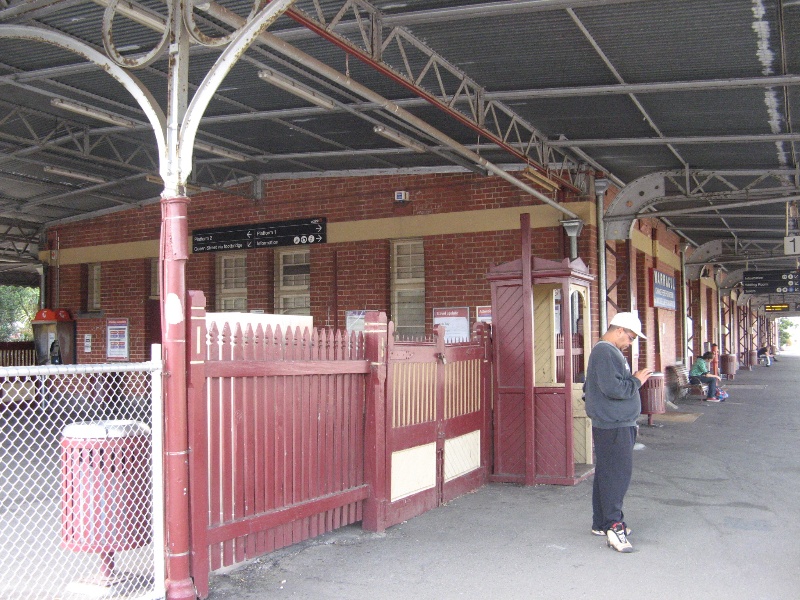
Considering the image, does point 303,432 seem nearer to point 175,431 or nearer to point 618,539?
point 175,431

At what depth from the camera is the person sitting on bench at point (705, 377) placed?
19922mm

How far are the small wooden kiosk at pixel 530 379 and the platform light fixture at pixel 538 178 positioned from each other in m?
2.33

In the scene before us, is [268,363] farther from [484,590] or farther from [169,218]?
[484,590]

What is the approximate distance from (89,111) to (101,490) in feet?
22.3

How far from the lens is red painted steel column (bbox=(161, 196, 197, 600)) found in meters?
4.88

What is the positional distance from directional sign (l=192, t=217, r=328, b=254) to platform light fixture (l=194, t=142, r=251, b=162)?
2004 mm

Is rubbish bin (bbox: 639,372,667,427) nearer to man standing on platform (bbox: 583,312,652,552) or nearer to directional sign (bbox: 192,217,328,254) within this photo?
directional sign (bbox: 192,217,328,254)

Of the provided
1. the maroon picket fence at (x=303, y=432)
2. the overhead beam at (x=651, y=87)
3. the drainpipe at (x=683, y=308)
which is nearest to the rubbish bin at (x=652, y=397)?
the overhead beam at (x=651, y=87)

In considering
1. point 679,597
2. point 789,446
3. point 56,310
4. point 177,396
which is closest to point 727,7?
point 679,597

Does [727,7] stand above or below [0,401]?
above

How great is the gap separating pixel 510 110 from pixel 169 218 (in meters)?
6.47

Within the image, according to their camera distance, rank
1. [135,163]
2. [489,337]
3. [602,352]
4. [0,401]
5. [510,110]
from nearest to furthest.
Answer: [602,352] → [0,401] → [489,337] → [510,110] → [135,163]

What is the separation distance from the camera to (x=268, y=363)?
5.64 metres

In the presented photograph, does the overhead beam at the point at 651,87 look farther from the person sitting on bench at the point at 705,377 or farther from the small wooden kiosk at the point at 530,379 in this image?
the person sitting on bench at the point at 705,377
